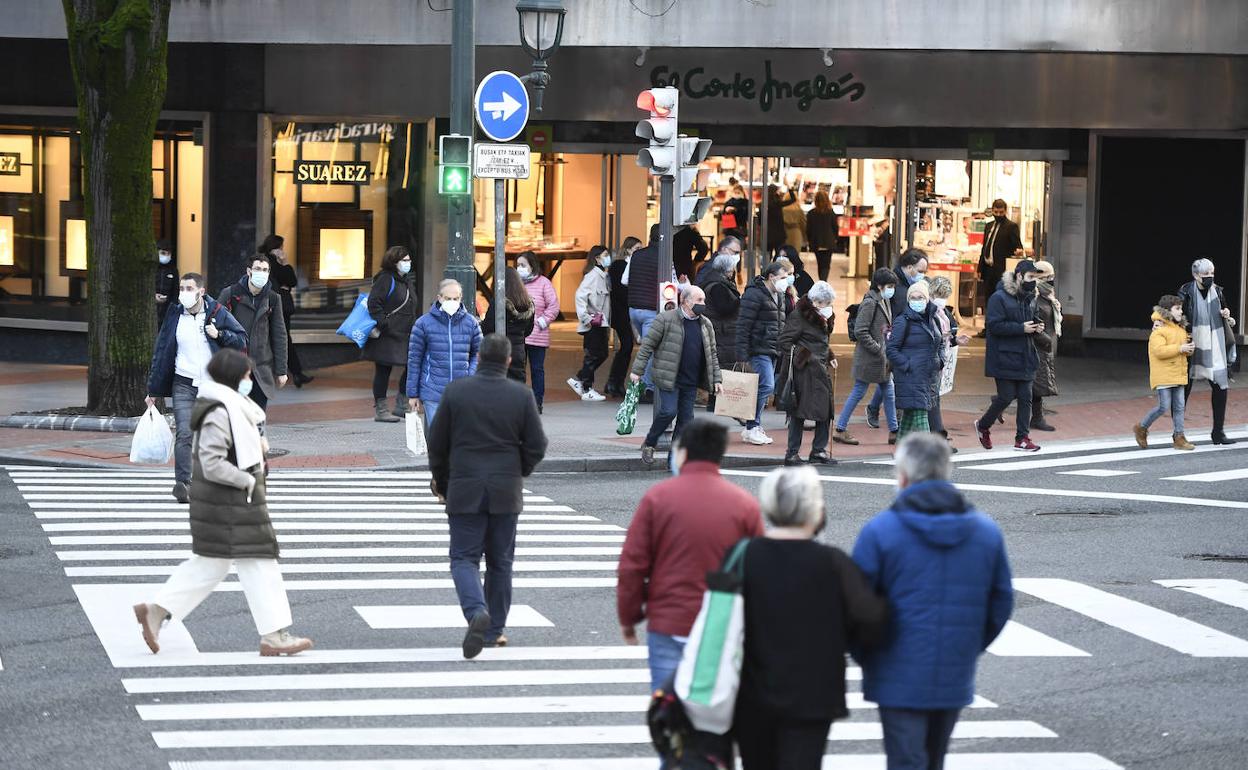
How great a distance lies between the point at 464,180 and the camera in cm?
1834

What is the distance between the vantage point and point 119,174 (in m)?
19.3

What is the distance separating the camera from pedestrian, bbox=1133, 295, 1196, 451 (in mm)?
18578

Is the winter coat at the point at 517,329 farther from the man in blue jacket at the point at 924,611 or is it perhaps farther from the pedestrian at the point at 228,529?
the man in blue jacket at the point at 924,611

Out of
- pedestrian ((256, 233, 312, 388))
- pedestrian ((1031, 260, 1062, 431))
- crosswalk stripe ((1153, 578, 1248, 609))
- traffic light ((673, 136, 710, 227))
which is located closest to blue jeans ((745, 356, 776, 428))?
traffic light ((673, 136, 710, 227))

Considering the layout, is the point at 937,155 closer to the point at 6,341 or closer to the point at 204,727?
the point at 6,341

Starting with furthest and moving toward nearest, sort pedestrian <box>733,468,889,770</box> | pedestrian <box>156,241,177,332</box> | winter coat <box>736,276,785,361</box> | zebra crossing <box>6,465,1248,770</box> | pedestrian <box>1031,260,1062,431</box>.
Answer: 1. pedestrian <box>156,241,177,332</box>
2. pedestrian <box>1031,260,1062,431</box>
3. winter coat <box>736,276,785,361</box>
4. zebra crossing <box>6,465,1248,770</box>
5. pedestrian <box>733,468,889,770</box>

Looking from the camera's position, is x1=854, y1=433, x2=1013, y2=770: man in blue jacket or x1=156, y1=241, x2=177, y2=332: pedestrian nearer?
x1=854, y1=433, x2=1013, y2=770: man in blue jacket

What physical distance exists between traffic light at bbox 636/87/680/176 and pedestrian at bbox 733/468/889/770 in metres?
12.5

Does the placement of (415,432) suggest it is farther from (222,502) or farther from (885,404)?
(222,502)

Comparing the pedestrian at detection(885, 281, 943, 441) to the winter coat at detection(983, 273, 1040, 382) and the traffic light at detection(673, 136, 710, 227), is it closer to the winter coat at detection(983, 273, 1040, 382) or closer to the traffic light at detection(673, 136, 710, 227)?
the winter coat at detection(983, 273, 1040, 382)

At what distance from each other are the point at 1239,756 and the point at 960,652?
270 cm

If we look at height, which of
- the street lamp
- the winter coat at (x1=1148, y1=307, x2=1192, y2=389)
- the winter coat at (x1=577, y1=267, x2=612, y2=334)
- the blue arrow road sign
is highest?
the street lamp

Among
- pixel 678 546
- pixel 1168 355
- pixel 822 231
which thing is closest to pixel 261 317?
pixel 1168 355

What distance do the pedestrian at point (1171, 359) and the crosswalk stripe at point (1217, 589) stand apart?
21.9 ft
